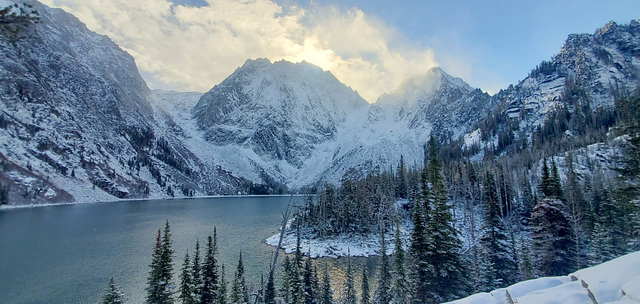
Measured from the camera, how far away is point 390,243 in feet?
235

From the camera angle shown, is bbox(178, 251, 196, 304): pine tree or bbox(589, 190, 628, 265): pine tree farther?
bbox(589, 190, 628, 265): pine tree

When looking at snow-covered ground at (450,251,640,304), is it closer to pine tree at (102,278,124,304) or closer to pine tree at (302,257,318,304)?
pine tree at (102,278,124,304)

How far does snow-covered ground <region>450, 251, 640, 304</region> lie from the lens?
22.3 ft

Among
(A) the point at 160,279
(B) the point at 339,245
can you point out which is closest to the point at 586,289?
(A) the point at 160,279

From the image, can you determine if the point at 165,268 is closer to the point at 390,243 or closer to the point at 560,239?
the point at 560,239

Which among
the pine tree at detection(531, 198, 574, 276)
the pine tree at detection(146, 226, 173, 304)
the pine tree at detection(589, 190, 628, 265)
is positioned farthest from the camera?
the pine tree at detection(589, 190, 628, 265)

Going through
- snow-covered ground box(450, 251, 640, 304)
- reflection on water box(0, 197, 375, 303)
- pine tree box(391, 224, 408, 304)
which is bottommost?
reflection on water box(0, 197, 375, 303)

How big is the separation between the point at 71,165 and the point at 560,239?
726ft

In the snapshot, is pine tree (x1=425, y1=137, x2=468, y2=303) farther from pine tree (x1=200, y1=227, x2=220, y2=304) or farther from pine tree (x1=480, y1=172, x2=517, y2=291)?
pine tree (x1=200, y1=227, x2=220, y2=304)

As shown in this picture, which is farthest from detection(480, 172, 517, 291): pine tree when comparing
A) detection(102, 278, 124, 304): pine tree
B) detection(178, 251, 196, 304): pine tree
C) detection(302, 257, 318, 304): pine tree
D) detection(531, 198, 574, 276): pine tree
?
detection(102, 278, 124, 304): pine tree

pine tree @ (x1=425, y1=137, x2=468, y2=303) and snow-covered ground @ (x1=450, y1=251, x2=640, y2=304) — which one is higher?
snow-covered ground @ (x1=450, y1=251, x2=640, y2=304)

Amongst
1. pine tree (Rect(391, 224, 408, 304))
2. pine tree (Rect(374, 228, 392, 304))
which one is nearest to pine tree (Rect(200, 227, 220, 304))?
pine tree (Rect(374, 228, 392, 304))

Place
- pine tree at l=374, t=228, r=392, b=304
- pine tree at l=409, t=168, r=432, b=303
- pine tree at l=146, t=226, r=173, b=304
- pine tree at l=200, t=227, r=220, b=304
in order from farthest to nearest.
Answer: pine tree at l=374, t=228, r=392, b=304 < pine tree at l=200, t=227, r=220, b=304 < pine tree at l=146, t=226, r=173, b=304 < pine tree at l=409, t=168, r=432, b=303

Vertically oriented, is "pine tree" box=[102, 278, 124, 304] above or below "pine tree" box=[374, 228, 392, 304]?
above
